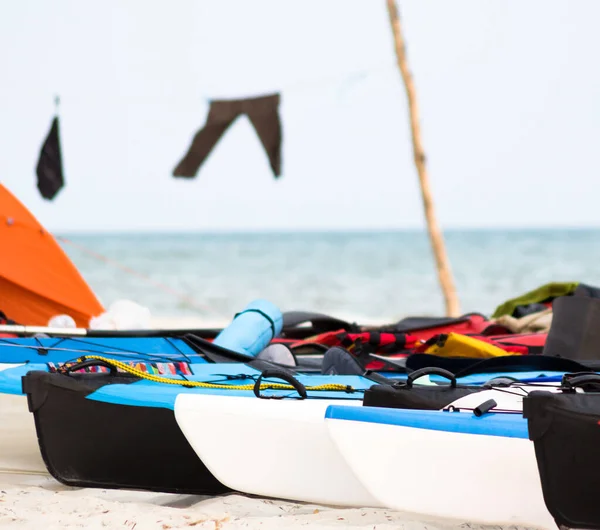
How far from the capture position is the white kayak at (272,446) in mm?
1593

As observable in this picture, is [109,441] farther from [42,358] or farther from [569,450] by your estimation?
[569,450]

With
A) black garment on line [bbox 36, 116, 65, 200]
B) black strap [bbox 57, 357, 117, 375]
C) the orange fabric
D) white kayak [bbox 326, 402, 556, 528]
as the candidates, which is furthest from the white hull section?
black garment on line [bbox 36, 116, 65, 200]

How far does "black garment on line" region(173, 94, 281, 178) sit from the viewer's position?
544 cm

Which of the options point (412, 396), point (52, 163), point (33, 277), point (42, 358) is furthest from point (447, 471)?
point (52, 163)

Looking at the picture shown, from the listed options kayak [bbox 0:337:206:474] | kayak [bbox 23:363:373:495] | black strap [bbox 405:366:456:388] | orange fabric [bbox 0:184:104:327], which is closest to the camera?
black strap [bbox 405:366:456:388]

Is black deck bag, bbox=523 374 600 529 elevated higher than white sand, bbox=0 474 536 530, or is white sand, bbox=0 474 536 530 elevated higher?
black deck bag, bbox=523 374 600 529

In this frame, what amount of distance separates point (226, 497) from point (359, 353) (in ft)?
3.47

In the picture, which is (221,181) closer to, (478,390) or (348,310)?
(348,310)

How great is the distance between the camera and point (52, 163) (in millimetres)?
5523

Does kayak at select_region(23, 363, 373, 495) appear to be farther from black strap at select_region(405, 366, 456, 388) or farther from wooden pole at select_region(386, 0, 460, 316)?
wooden pole at select_region(386, 0, 460, 316)

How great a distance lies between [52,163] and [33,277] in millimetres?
2111

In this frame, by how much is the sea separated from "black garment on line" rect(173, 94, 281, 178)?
6.77 metres

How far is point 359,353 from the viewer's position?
277cm

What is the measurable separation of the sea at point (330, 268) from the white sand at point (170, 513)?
33.9 ft
